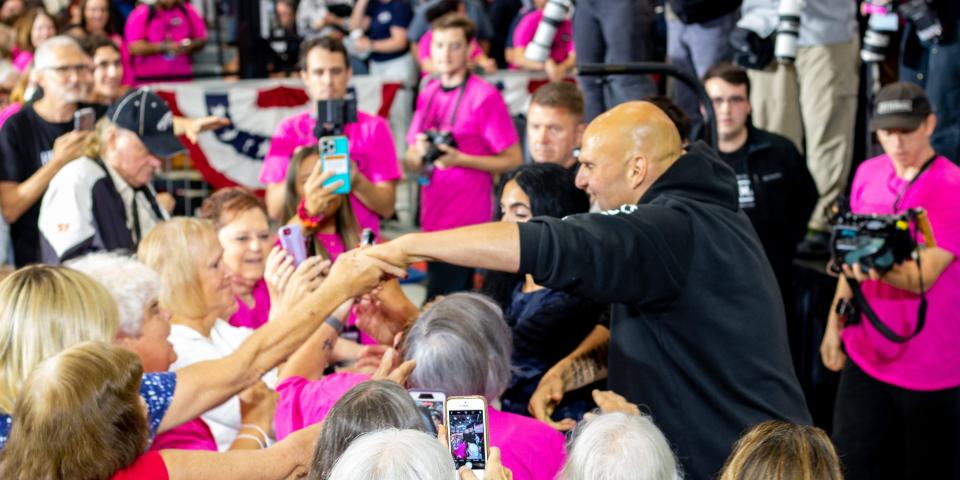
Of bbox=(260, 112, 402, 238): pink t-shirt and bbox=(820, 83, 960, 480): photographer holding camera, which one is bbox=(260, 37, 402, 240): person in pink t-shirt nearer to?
bbox=(260, 112, 402, 238): pink t-shirt

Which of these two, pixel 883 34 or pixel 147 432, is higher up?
pixel 883 34

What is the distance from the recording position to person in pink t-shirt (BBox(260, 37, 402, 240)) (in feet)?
19.6

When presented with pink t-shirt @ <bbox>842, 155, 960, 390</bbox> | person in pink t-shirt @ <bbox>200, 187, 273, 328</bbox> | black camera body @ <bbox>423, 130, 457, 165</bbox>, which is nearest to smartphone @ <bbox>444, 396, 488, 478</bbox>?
person in pink t-shirt @ <bbox>200, 187, 273, 328</bbox>

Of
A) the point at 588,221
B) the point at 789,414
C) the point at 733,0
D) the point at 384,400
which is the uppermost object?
the point at 733,0

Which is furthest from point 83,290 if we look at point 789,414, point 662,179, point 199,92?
point 199,92

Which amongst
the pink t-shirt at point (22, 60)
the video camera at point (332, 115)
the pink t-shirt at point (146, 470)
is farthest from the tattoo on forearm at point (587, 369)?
the pink t-shirt at point (22, 60)

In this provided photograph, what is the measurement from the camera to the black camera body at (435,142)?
6473mm

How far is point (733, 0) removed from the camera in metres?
6.86

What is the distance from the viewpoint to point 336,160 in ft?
16.6

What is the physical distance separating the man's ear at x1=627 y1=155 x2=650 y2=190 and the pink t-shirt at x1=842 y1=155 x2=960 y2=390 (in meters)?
1.84

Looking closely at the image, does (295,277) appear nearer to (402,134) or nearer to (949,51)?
(949,51)

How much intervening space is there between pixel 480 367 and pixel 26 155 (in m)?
3.76

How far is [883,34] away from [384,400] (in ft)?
16.0

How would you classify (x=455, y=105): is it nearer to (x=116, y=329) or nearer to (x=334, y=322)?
(x=334, y=322)
